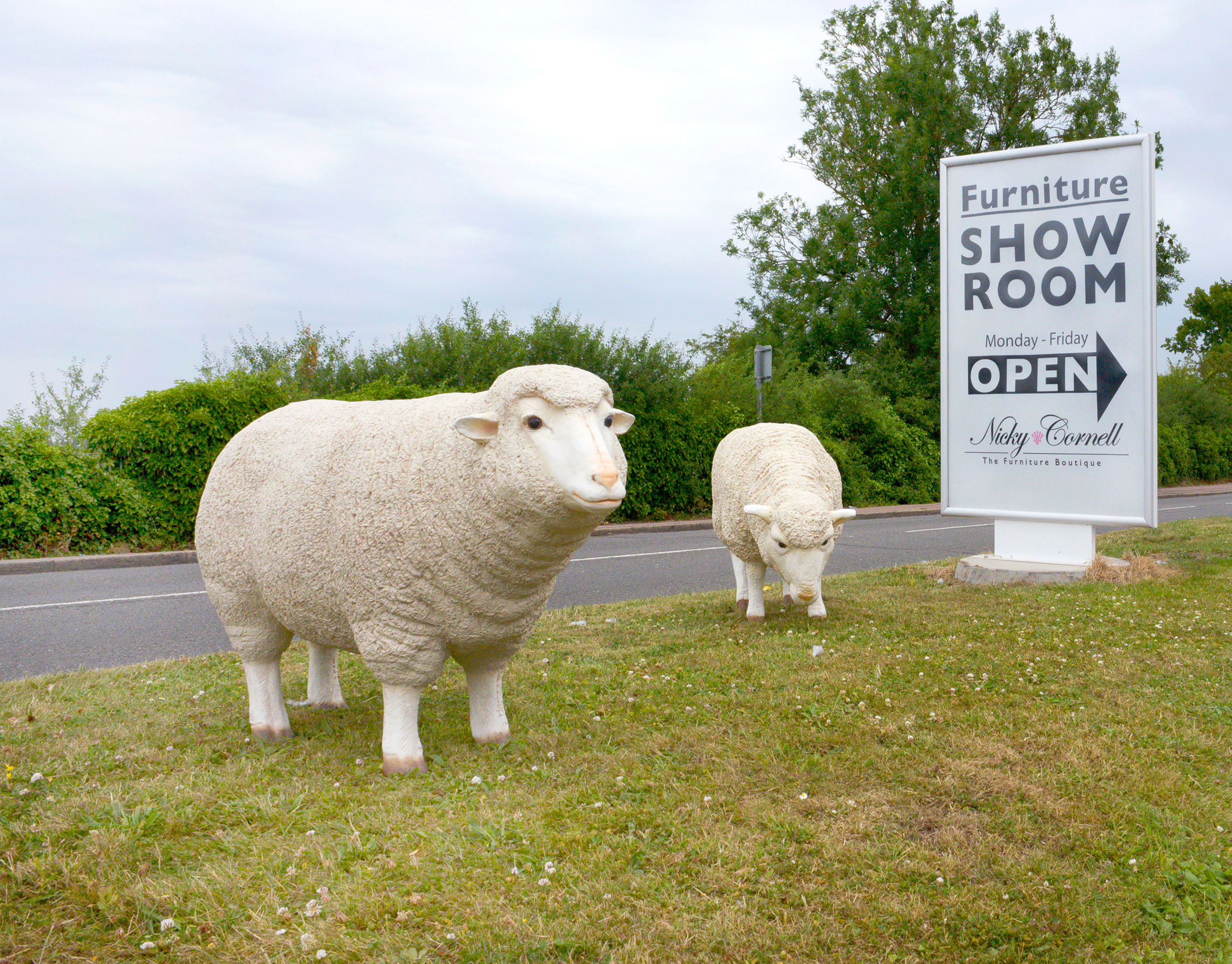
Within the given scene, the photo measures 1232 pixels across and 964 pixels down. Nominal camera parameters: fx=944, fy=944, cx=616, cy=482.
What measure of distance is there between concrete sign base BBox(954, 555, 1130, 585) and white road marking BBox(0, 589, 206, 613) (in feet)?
25.8

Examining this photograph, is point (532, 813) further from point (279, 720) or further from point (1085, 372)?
point (1085, 372)

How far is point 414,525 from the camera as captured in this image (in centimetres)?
393

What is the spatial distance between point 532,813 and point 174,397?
12.5 metres

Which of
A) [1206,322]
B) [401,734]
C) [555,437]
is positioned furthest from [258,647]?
[1206,322]

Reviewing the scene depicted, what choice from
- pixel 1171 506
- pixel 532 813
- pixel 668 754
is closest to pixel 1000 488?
pixel 668 754

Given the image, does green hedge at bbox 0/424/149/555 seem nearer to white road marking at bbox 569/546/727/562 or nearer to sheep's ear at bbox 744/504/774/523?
white road marking at bbox 569/546/727/562

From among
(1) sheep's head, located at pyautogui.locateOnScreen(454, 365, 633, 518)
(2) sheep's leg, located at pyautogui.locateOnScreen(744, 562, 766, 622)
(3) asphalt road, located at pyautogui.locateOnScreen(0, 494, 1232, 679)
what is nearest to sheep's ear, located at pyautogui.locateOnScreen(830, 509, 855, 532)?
(2) sheep's leg, located at pyautogui.locateOnScreen(744, 562, 766, 622)

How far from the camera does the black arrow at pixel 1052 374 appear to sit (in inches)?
376

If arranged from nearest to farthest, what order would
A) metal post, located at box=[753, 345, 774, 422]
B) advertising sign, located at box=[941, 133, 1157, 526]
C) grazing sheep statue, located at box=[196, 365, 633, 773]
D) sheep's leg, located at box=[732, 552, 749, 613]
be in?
1. grazing sheep statue, located at box=[196, 365, 633, 773]
2. sheep's leg, located at box=[732, 552, 749, 613]
3. advertising sign, located at box=[941, 133, 1157, 526]
4. metal post, located at box=[753, 345, 774, 422]

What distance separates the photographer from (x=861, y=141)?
30.8 meters

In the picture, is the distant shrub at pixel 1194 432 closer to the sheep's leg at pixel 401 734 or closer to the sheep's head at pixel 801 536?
the sheep's head at pixel 801 536

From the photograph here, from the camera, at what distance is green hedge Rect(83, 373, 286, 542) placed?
549 inches

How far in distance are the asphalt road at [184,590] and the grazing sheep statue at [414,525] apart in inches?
120

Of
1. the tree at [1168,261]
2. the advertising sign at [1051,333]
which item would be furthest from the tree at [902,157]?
the advertising sign at [1051,333]
